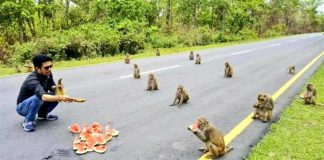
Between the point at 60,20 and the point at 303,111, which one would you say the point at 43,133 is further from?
the point at 60,20

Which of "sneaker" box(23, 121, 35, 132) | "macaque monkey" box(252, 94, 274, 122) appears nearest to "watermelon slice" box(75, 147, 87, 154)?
"sneaker" box(23, 121, 35, 132)

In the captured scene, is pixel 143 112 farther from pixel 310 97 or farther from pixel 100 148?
pixel 310 97

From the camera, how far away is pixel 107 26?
99.5 ft

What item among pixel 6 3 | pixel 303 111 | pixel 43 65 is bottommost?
pixel 303 111

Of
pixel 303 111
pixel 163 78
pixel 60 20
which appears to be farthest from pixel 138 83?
pixel 60 20

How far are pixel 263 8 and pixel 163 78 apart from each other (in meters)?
56.6

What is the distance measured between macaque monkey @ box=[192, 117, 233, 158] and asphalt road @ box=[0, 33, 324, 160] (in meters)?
0.22

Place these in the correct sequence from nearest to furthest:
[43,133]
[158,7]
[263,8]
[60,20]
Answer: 1. [43,133]
2. [60,20]
3. [158,7]
4. [263,8]

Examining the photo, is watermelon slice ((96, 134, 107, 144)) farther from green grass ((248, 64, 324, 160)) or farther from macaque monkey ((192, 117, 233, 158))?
green grass ((248, 64, 324, 160))

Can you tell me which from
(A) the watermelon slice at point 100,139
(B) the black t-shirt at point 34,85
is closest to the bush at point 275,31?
(B) the black t-shirt at point 34,85

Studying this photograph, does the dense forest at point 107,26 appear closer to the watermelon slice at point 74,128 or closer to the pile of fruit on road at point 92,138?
the watermelon slice at point 74,128

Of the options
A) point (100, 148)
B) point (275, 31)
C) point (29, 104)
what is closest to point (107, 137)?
point (100, 148)

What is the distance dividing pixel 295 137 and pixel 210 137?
2108 mm

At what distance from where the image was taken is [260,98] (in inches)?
313
